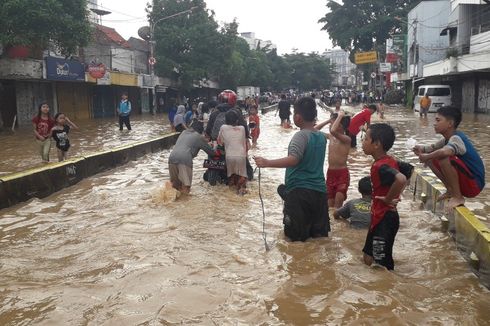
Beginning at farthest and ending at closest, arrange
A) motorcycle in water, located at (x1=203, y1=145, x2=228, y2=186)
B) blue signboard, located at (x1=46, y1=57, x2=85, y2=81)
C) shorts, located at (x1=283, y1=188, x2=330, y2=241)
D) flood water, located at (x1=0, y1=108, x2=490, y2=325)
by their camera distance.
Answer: blue signboard, located at (x1=46, y1=57, x2=85, y2=81), motorcycle in water, located at (x1=203, y1=145, x2=228, y2=186), shorts, located at (x1=283, y1=188, x2=330, y2=241), flood water, located at (x1=0, y1=108, x2=490, y2=325)

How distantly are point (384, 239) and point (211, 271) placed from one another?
1606 millimetres

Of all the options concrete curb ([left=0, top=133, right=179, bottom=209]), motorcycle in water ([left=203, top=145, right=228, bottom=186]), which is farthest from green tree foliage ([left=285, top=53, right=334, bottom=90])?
motorcycle in water ([left=203, top=145, right=228, bottom=186])

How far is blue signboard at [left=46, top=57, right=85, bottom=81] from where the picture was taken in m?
21.8

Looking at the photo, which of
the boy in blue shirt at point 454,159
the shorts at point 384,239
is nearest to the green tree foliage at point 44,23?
the boy in blue shirt at point 454,159

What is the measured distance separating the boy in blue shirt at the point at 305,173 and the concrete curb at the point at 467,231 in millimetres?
1444

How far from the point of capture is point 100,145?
1534 cm

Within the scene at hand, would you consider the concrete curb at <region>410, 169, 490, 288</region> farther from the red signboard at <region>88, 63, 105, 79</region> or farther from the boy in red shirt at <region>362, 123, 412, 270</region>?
the red signboard at <region>88, 63, 105, 79</region>

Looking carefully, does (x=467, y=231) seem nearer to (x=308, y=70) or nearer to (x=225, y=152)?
(x=225, y=152)

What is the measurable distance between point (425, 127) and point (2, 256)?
18.4 m

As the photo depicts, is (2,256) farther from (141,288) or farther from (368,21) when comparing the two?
(368,21)

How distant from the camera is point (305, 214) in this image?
16.4 ft

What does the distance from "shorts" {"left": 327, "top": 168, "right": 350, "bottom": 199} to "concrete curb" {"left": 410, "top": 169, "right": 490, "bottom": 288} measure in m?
1.21

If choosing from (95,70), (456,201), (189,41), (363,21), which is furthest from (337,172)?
(363,21)

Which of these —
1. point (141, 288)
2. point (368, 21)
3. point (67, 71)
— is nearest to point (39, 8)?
point (67, 71)
